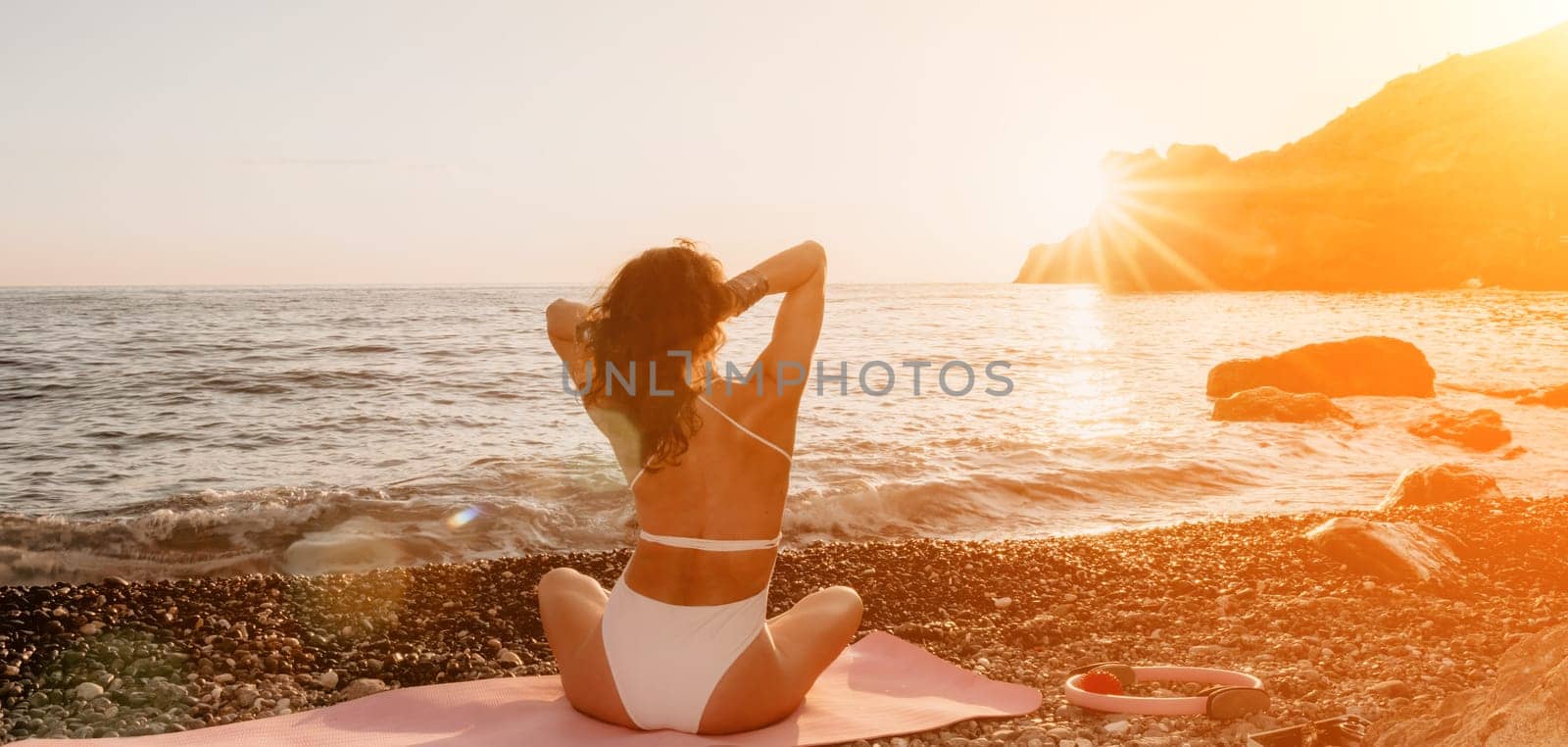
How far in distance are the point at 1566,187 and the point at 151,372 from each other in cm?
9450

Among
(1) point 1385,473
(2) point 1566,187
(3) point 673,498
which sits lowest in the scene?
(1) point 1385,473

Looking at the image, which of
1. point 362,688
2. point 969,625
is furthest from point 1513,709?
point 362,688

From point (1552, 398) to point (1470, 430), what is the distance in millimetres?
4297

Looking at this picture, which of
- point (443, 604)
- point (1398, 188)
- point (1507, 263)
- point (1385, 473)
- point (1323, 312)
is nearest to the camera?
point (443, 604)

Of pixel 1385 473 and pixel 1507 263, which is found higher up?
pixel 1507 263

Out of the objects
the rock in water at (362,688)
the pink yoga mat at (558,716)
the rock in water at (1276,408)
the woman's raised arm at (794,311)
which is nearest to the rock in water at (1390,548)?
the pink yoga mat at (558,716)

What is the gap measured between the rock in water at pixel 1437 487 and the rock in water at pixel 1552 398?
882 cm

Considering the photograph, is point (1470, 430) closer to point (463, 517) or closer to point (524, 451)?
point (524, 451)

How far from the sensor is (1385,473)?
37.8 ft

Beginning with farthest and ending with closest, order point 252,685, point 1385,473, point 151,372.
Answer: point 151,372 < point 1385,473 < point 252,685

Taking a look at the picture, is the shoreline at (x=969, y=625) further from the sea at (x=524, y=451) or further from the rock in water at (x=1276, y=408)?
the rock in water at (x=1276, y=408)

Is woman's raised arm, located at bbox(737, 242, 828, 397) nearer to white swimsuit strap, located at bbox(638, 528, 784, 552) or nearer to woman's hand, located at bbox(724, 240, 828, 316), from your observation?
woman's hand, located at bbox(724, 240, 828, 316)

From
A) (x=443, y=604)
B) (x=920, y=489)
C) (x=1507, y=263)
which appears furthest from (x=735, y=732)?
(x=1507, y=263)

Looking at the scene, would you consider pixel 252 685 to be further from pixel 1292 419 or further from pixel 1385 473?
pixel 1292 419
